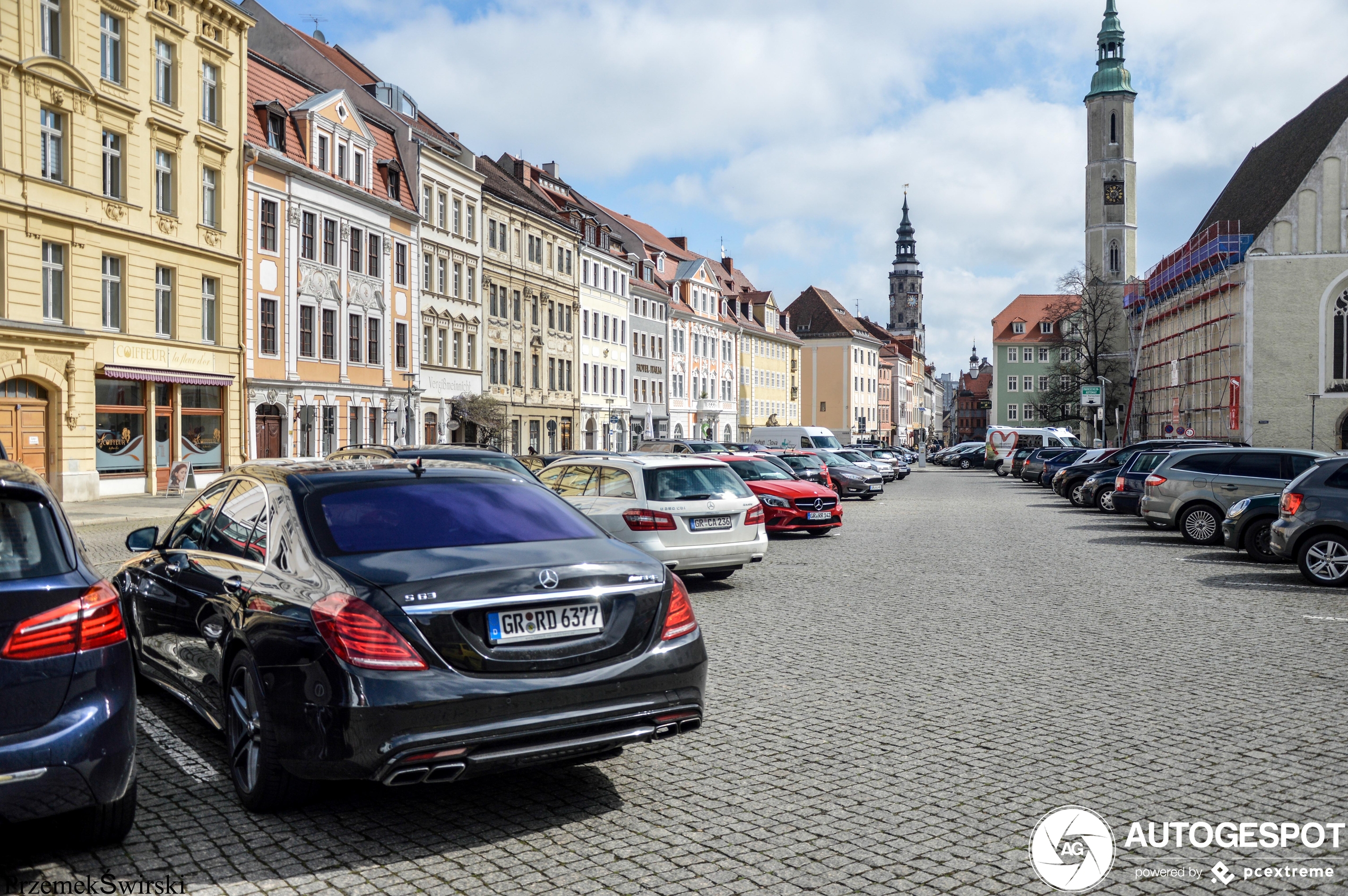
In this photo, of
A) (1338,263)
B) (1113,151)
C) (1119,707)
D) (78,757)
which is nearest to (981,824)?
(1119,707)

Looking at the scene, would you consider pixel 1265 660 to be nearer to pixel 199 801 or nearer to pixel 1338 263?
pixel 199 801

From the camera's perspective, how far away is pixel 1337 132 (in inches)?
2442

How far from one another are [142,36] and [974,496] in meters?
28.9

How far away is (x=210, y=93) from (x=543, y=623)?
36.6m

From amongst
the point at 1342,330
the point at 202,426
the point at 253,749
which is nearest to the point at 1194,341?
the point at 1342,330

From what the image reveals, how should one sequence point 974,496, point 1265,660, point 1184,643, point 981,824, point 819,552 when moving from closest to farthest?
point 981,824, point 1265,660, point 1184,643, point 819,552, point 974,496

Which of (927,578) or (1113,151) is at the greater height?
(1113,151)

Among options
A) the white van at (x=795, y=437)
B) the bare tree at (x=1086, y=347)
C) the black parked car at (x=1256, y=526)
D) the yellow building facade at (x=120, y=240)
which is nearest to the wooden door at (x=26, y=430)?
the yellow building facade at (x=120, y=240)

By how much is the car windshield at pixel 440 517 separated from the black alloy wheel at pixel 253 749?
0.72m

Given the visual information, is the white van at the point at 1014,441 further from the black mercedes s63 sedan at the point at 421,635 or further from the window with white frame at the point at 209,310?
the black mercedes s63 sedan at the point at 421,635

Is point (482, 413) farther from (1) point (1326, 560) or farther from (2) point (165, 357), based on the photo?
(1) point (1326, 560)

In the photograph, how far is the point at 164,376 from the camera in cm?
3450

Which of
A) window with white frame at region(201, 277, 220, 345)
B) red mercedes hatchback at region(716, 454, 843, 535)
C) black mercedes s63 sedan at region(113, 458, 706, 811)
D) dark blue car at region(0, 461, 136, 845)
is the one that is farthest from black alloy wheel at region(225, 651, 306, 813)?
window with white frame at region(201, 277, 220, 345)

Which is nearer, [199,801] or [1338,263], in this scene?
[199,801]
